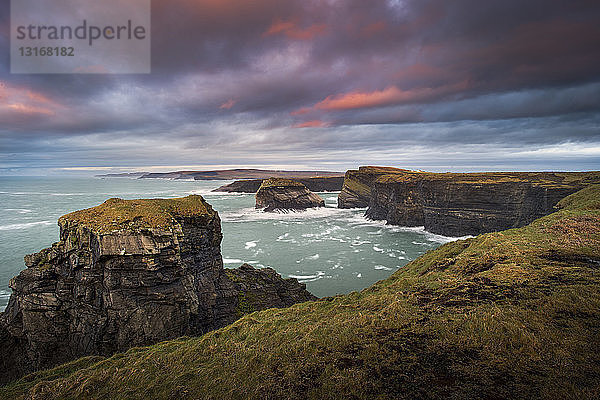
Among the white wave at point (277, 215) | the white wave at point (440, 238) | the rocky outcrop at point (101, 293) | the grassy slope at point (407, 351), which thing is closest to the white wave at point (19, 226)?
the white wave at point (277, 215)

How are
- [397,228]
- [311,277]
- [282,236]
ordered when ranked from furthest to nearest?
1. [397,228]
2. [282,236]
3. [311,277]

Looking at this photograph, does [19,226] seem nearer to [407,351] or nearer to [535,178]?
[407,351]

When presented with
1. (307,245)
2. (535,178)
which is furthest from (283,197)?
(535,178)

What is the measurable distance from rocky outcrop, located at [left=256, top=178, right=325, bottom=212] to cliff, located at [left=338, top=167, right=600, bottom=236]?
117 ft

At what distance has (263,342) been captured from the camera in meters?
12.0

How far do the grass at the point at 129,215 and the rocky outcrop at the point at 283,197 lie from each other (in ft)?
273

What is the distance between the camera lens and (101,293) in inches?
740

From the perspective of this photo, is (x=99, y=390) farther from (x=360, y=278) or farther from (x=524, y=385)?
(x=360, y=278)

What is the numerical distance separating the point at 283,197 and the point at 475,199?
65.1 metres

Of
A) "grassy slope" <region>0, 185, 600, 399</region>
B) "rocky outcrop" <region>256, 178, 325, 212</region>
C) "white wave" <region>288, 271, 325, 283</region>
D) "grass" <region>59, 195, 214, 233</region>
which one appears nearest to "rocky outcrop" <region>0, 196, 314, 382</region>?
"grass" <region>59, 195, 214, 233</region>

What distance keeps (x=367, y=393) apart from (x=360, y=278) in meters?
33.6

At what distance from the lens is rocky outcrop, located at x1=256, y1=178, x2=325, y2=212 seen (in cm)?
10838

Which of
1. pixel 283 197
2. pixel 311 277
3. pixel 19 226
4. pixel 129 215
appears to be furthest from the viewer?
pixel 283 197

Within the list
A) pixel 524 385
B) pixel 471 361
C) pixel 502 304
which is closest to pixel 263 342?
pixel 471 361
